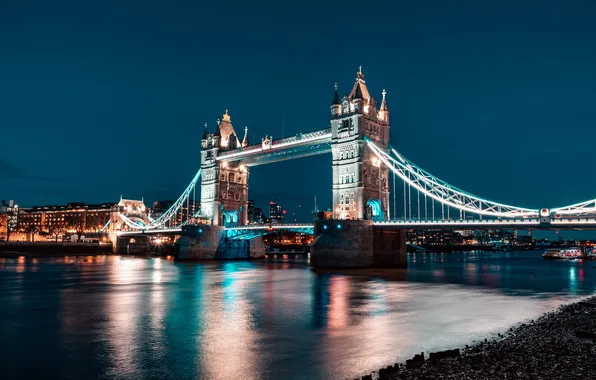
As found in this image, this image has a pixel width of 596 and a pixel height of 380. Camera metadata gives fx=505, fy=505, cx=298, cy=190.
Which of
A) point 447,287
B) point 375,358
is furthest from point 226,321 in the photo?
point 447,287

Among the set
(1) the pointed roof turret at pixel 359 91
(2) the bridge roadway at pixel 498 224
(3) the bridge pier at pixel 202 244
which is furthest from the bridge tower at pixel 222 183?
(2) the bridge roadway at pixel 498 224

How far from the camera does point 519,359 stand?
46.4 ft

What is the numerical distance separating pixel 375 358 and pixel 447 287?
944 inches

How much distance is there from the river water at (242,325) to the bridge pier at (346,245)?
11957mm

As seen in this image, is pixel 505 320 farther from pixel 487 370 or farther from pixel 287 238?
pixel 287 238

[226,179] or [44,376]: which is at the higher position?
[226,179]

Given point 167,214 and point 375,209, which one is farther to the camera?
point 167,214

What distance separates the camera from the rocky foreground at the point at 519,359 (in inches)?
496

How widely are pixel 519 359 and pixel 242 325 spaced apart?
11.0 meters

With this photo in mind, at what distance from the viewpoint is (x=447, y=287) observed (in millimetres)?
37531

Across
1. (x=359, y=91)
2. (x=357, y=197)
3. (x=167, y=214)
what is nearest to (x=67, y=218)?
(x=167, y=214)

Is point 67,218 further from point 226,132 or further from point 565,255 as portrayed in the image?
point 565,255

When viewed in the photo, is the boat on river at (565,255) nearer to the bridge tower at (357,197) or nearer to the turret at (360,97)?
the bridge tower at (357,197)

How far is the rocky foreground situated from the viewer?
12594 millimetres
